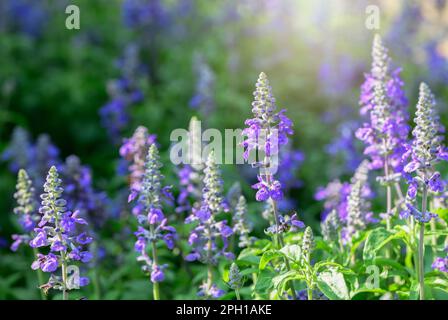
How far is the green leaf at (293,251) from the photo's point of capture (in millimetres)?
4785

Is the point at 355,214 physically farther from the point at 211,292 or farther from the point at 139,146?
the point at 139,146

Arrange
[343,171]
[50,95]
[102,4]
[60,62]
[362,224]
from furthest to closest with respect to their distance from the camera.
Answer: [102,4] → [60,62] → [50,95] → [343,171] → [362,224]

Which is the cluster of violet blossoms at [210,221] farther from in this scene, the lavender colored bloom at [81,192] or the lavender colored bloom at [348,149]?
the lavender colored bloom at [348,149]

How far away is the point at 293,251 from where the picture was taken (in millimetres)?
4820

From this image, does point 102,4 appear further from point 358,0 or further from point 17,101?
point 358,0

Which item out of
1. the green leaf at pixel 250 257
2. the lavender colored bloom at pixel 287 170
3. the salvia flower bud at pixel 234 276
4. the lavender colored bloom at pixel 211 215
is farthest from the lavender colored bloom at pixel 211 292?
the lavender colored bloom at pixel 287 170

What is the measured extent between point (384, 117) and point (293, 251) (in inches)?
51.5

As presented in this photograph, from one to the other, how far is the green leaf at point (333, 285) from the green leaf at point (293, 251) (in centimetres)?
20

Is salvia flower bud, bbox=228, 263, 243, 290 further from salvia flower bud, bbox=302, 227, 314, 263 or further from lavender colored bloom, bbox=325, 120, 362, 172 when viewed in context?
lavender colored bloom, bbox=325, 120, 362, 172

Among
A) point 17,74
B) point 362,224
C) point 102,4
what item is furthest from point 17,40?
point 362,224

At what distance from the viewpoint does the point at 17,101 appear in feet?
35.6
